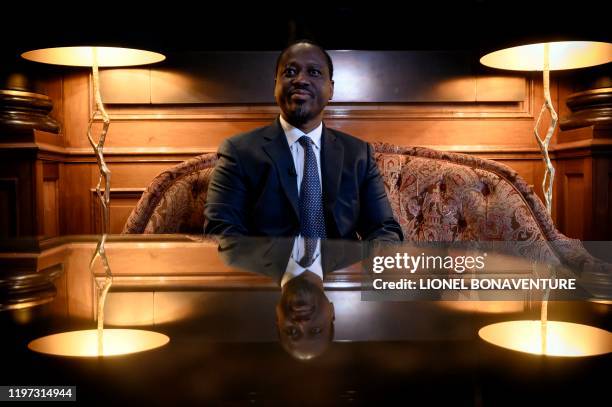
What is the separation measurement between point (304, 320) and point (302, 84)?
1.53 meters

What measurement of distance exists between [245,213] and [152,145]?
0.77 m

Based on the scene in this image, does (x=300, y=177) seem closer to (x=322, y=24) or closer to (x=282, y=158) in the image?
(x=282, y=158)

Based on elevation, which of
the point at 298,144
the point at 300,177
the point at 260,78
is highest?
the point at 260,78

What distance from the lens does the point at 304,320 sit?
0.38m

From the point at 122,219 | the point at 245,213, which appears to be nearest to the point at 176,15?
the point at 122,219

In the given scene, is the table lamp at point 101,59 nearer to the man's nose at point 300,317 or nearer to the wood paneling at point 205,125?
the wood paneling at point 205,125

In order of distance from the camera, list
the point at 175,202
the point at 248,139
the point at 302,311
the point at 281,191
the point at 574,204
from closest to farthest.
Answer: the point at 302,311, the point at 281,191, the point at 248,139, the point at 175,202, the point at 574,204

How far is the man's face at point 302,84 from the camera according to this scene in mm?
1839

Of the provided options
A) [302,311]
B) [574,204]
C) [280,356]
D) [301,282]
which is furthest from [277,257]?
[574,204]

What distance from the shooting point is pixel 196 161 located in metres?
2.09

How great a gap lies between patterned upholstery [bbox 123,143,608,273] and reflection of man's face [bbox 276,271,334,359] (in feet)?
5.03

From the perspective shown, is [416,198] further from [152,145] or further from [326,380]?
[326,380]

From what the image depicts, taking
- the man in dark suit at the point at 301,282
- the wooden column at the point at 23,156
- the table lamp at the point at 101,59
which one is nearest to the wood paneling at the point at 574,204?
the man in dark suit at the point at 301,282

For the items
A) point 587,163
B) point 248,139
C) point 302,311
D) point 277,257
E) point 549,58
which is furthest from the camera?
point 587,163
